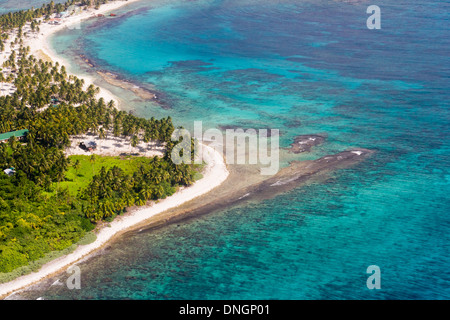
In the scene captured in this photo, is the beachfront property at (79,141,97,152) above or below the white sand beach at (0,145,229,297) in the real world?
above

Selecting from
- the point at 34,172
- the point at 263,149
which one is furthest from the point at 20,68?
the point at 263,149

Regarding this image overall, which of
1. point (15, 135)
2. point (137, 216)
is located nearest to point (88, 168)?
point (137, 216)

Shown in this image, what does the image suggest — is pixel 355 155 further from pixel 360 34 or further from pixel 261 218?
pixel 360 34

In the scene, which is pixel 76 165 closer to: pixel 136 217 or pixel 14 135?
pixel 14 135

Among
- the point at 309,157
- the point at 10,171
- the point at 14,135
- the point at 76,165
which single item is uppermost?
the point at 14,135

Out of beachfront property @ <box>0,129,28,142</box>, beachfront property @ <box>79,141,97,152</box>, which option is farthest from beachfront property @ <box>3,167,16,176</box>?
beachfront property @ <box>79,141,97,152</box>

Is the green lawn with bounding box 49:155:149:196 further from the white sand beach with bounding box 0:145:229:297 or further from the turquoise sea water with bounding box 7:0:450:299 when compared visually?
the turquoise sea water with bounding box 7:0:450:299
